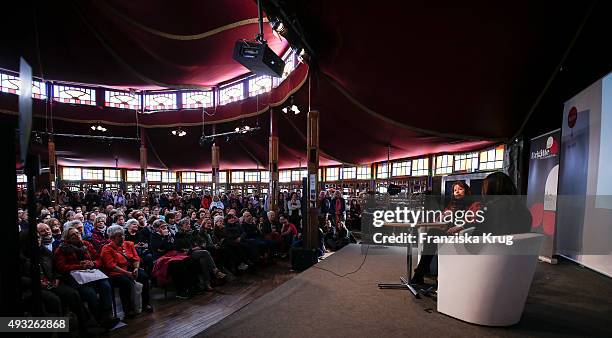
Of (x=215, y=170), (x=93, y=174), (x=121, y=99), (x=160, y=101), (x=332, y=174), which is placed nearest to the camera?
(x=215, y=170)

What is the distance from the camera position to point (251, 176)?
19484mm

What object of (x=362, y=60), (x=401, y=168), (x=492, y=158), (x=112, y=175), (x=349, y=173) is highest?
(x=362, y=60)

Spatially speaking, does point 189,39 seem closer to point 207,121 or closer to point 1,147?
point 207,121

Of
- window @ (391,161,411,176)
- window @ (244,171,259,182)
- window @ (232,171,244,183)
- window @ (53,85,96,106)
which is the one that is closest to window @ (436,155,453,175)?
window @ (391,161,411,176)

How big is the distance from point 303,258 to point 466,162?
8.33 m

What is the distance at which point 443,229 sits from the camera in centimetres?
301

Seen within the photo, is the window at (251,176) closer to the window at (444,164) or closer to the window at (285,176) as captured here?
the window at (285,176)

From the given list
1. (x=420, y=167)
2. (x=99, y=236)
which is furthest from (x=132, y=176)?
(x=420, y=167)

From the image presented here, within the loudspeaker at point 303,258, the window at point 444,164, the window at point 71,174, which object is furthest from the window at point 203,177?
the loudspeaker at point 303,258

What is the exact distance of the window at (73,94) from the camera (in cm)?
1434

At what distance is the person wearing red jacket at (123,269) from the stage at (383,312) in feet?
4.67

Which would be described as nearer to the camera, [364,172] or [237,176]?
[364,172]

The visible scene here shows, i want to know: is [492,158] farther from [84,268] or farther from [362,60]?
[84,268]

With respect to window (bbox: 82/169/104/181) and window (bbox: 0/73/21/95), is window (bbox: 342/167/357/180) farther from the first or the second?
window (bbox: 82/169/104/181)
